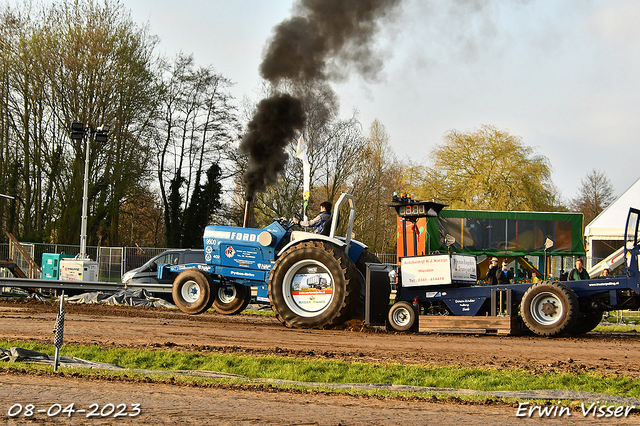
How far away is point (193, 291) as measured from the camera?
13.0 metres

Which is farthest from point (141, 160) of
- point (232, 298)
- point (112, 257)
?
point (232, 298)

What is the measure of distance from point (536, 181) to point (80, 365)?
36.7 metres

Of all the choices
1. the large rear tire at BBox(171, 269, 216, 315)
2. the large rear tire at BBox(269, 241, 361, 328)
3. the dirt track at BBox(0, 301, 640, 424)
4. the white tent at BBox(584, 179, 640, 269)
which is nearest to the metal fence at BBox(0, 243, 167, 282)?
the dirt track at BBox(0, 301, 640, 424)

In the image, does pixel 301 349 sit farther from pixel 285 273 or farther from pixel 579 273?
pixel 579 273

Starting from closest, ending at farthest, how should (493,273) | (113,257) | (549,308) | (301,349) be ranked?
(301,349)
(549,308)
(493,273)
(113,257)

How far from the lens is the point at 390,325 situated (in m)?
12.6

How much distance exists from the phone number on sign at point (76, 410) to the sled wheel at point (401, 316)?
311 inches

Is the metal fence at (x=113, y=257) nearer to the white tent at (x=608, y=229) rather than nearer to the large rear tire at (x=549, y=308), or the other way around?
the white tent at (x=608, y=229)

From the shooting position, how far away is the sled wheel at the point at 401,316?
12.4 meters

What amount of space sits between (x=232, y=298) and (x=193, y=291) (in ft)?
3.66

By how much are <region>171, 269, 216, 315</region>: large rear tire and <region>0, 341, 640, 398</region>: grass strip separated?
425cm

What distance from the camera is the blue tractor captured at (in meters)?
11.2
